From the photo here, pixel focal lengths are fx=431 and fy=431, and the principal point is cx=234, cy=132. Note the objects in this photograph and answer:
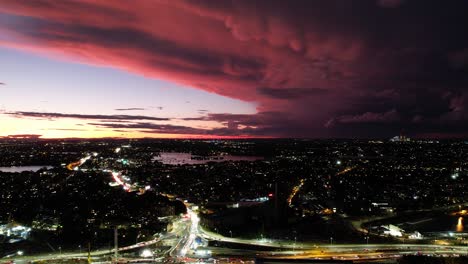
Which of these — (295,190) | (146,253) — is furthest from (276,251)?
(295,190)

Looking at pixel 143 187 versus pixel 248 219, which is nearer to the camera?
pixel 248 219

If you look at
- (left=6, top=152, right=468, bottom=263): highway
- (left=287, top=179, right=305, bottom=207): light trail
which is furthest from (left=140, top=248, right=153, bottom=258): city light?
(left=287, top=179, right=305, bottom=207): light trail

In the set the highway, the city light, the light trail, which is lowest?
the city light

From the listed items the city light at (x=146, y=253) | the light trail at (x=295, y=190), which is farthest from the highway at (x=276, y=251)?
the light trail at (x=295, y=190)

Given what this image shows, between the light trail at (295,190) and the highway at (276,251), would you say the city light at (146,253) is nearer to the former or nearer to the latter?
the highway at (276,251)

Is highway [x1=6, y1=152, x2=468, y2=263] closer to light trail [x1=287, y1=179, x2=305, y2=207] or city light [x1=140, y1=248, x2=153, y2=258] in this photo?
city light [x1=140, y1=248, x2=153, y2=258]

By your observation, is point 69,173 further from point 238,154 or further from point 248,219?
point 238,154

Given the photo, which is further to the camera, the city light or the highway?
the city light

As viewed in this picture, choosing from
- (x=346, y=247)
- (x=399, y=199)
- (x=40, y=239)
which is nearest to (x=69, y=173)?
(x=40, y=239)

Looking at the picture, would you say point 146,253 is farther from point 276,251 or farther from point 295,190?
point 295,190

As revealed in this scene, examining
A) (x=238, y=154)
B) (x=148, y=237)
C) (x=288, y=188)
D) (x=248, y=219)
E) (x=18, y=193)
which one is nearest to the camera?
(x=148, y=237)

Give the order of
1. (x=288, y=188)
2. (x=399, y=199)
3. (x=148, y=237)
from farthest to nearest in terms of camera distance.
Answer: (x=288, y=188), (x=399, y=199), (x=148, y=237)
